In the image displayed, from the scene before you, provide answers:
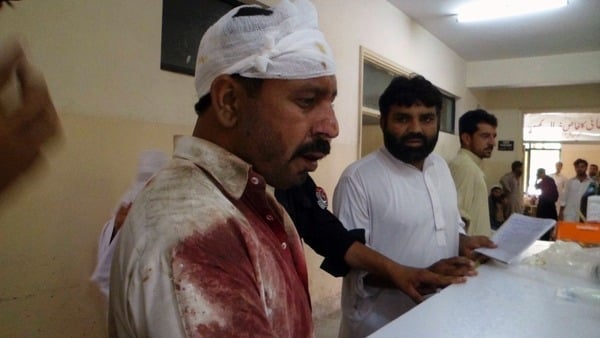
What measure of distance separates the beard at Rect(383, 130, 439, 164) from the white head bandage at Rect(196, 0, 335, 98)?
1098 millimetres

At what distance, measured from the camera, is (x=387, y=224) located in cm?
174

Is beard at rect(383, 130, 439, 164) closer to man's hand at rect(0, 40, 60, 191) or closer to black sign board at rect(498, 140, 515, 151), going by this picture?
man's hand at rect(0, 40, 60, 191)

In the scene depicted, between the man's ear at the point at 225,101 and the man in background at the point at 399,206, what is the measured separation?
103 cm

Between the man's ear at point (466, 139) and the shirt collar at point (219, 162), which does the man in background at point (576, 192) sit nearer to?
the man's ear at point (466, 139)

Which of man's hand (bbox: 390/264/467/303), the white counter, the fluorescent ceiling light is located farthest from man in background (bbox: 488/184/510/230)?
man's hand (bbox: 390/264/467/303)

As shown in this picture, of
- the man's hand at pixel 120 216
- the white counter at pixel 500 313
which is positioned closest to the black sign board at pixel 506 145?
the white counter at pixel 500 313

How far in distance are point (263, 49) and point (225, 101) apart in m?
0.11

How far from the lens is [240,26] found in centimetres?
77

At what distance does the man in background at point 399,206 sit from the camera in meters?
1.67

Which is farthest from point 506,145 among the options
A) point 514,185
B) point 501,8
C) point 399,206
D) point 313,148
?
point 313,148

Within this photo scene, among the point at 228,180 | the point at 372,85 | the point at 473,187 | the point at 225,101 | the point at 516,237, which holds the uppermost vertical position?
the point at 372,85

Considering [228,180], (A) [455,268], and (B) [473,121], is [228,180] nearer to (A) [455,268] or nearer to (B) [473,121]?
(A) [455,268]

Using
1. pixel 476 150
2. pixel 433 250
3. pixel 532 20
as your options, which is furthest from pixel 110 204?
pixel 532 20

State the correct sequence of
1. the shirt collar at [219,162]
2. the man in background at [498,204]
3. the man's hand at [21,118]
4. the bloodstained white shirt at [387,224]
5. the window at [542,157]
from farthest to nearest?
the window at [542,157] → the man in background at [498,204] → the bloodstained white shirt at [387,224] → the shirt collar at [219,162] → the man's hand at [21,118]
